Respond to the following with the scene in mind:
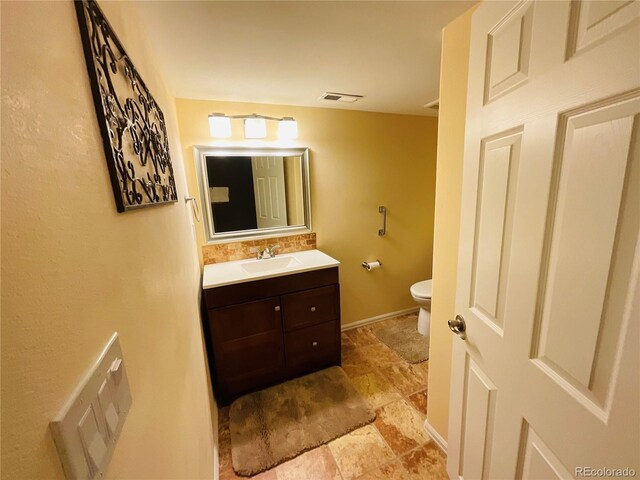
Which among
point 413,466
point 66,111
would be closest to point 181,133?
point 66,111

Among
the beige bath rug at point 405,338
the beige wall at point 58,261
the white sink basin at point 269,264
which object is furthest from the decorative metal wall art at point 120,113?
the beige bath rug at point 405,338

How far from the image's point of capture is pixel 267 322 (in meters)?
1.78

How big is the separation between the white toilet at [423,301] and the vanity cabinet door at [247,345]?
1.22 metres

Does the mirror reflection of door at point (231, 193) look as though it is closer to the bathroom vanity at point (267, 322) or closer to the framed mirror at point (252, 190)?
the framed mirror at point (252, 190)

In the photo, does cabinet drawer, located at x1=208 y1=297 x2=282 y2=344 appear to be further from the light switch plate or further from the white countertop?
the light switch plate

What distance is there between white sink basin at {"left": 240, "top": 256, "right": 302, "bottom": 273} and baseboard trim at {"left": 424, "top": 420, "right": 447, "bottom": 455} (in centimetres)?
130

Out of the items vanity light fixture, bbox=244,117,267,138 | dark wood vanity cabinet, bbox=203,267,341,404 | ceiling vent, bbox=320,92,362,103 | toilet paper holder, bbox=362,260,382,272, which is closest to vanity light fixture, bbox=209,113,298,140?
vanity light fixture, bbox=244,117,267,138

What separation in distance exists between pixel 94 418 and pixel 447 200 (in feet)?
4.30

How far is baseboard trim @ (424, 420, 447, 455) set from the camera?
4.69ft

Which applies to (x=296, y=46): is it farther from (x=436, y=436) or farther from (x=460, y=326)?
(x=436, y=436)

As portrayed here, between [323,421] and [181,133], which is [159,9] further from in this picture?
[323,421]

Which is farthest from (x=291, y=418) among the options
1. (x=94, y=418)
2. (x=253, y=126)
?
(x=253, y=126)

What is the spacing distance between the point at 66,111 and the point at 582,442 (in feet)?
3.71

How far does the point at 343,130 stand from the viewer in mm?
2242
